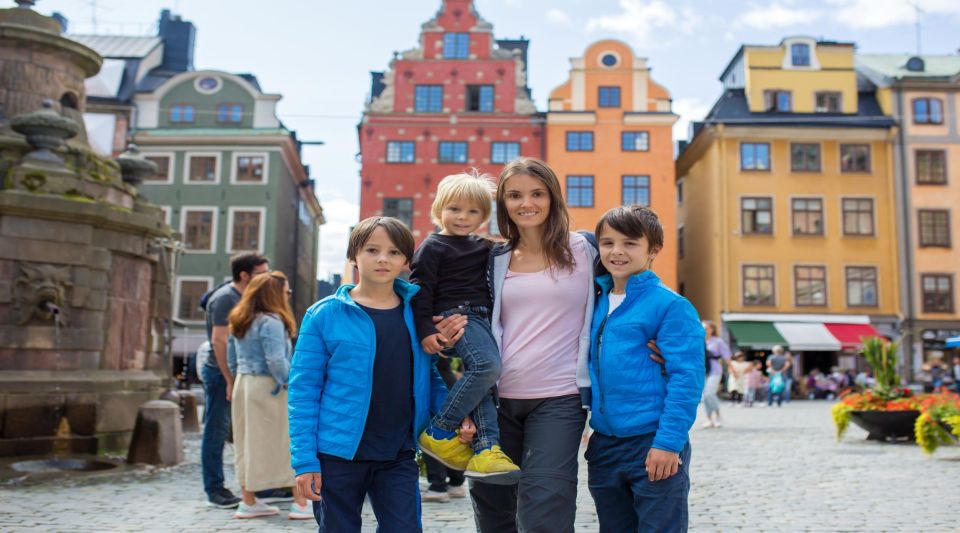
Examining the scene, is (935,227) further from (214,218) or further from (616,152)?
(214,218)

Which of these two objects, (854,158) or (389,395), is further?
(854,158)

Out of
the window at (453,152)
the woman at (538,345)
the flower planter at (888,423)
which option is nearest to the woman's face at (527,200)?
the woman at (538,345)

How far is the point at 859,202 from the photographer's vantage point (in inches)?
1485

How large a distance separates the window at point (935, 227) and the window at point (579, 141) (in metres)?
14.5

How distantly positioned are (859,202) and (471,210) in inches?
1486

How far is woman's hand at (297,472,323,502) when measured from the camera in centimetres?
335

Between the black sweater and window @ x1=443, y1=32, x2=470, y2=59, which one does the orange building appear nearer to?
window @ x1=443, y1=32, x2=470, y2=59

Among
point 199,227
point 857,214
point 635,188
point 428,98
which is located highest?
point 428,98

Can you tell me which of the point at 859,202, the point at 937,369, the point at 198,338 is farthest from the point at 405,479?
the point at 859,202

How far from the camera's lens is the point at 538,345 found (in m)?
3.66

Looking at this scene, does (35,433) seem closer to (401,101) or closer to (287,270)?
(401,101)

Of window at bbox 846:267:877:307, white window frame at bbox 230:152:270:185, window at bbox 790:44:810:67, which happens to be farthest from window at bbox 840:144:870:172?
white window frame at bbox 230:152:270:185

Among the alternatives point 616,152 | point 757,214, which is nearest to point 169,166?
point 616,152

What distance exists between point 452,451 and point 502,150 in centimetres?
3442
